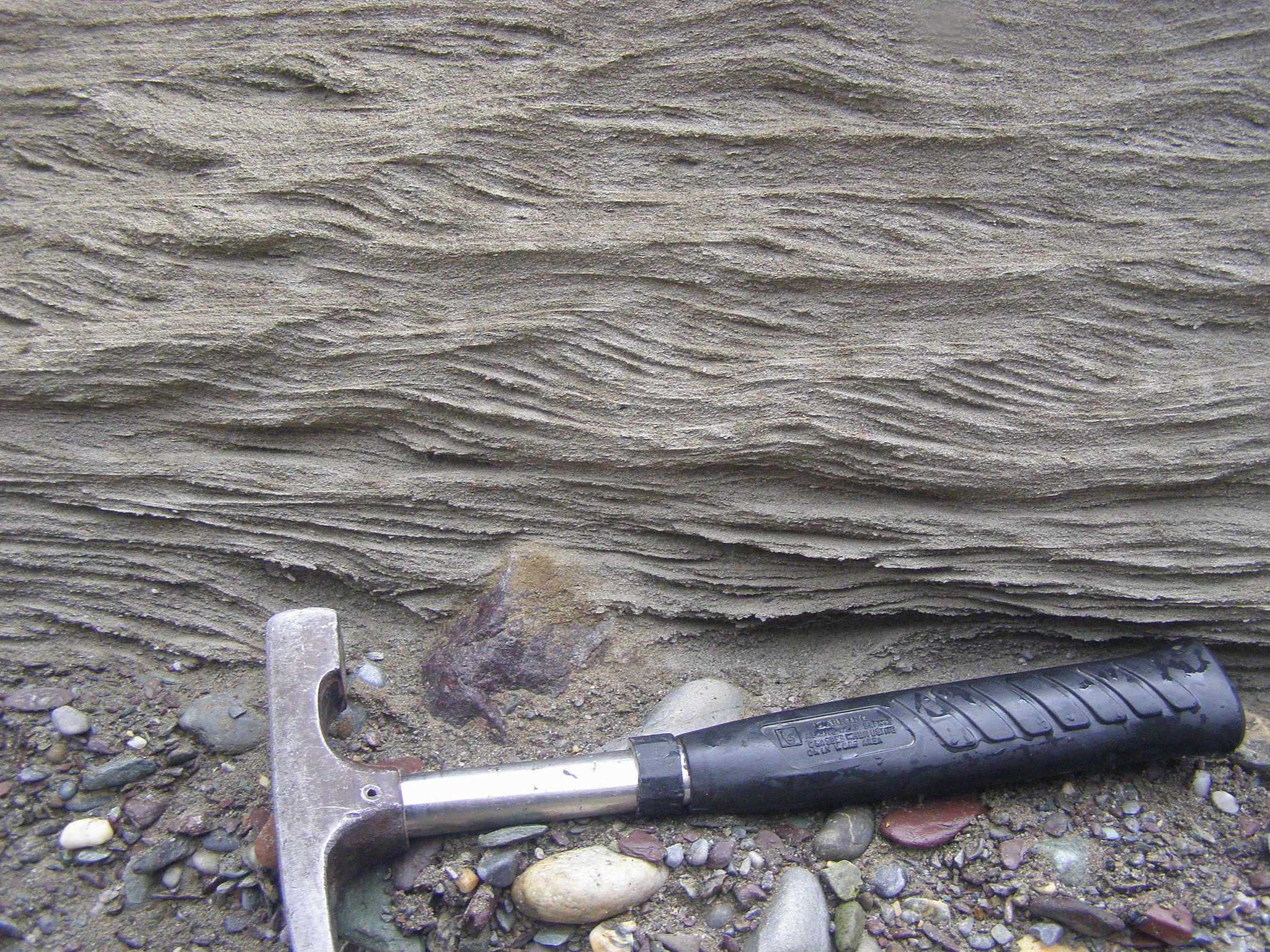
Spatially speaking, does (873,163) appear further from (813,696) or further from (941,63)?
(813,696)

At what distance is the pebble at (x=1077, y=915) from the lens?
1.37 metres

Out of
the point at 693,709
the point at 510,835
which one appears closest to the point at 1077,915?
the point at 693,709

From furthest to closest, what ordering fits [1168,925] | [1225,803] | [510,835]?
[1225,803] → [510,835] → [1168,925]

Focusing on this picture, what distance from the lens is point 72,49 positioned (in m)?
1.84

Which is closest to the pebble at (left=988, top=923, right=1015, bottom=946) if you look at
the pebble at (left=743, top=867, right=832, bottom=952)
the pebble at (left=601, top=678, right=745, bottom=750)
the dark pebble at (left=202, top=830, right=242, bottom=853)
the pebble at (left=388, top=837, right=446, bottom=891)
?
the pebble at (left=743, top=867, right=832, bottom=952)

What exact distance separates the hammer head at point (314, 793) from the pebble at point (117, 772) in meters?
0.37

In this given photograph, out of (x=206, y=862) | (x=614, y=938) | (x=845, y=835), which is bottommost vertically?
(x=206, y=862)

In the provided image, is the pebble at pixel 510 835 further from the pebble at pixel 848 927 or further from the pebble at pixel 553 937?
the pebble at pixel 848 927

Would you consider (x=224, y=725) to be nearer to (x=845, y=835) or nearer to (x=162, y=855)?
(x=162, y=855)

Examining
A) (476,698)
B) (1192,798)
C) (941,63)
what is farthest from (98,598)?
(1192,798)

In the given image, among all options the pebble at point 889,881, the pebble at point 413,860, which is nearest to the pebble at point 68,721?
the pebble at point 413,860

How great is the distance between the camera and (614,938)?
4.53 ft

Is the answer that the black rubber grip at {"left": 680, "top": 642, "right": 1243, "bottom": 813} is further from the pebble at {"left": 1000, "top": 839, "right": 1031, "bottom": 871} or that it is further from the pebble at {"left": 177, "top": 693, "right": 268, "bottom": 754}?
the pebble at {"left": 177, "top": 693, "right": 268, "bottom": 754}

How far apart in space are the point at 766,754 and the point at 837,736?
5.5 inches
